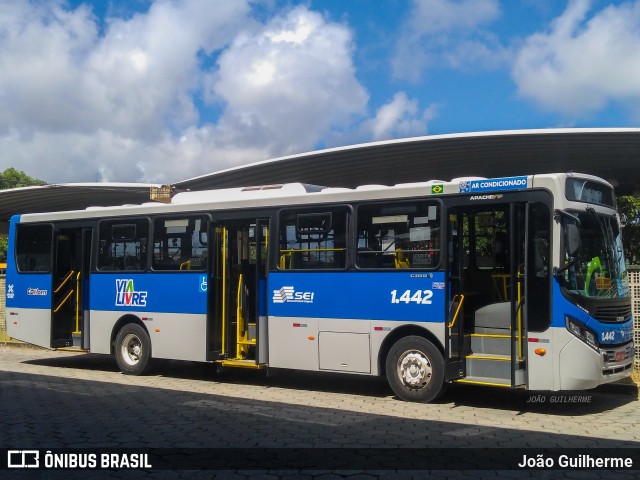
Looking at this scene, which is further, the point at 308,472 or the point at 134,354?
the point at 134,354

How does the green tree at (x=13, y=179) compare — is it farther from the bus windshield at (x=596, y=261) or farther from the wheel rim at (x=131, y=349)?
the bus windshield at (x=596, y=261)

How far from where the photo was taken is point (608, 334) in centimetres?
946

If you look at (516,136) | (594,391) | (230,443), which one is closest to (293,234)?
(230,443)

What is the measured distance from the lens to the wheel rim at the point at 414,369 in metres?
10.4

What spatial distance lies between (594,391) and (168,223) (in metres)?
8.13

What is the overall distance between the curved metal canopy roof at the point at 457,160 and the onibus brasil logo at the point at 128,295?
7422 mm

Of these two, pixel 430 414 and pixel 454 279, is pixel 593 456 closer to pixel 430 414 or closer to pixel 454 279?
pixel 430 414

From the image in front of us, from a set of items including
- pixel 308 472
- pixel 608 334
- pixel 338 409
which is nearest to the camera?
pixel 308 472

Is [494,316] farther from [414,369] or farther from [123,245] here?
[123,245]

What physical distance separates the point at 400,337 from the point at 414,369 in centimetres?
54

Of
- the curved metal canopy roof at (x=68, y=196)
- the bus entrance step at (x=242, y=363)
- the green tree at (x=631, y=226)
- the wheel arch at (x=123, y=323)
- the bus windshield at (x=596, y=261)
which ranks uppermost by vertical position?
the curved metal canopy roof at (x=68, y=196)

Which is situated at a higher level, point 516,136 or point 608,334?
point 516,136

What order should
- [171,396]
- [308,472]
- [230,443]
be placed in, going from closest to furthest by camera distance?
[308,472]
[230,443]
[171,396]

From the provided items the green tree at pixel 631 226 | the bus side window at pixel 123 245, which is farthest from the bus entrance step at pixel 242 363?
the green tree at pixel 631 226
